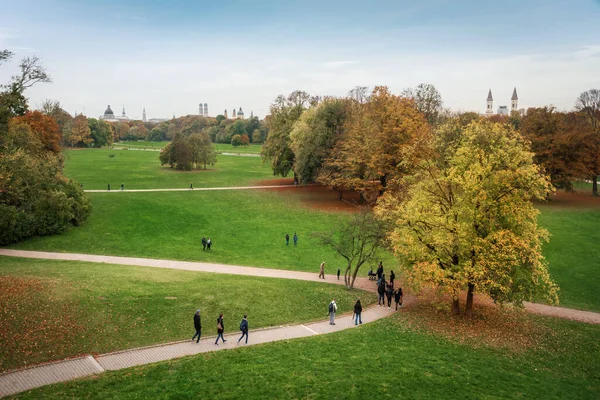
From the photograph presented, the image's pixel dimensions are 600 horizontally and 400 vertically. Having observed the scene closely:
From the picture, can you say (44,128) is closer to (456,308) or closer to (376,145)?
(376,145)

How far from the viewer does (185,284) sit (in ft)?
87.4

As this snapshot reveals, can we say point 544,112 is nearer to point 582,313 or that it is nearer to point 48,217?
point 582,313

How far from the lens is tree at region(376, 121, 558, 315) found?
22.2 m

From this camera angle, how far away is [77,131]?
129 metres

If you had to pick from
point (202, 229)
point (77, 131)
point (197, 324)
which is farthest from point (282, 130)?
point (77, 131)

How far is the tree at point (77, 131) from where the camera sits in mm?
124944

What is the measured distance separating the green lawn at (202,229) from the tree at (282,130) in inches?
409

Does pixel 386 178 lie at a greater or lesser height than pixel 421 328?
greater

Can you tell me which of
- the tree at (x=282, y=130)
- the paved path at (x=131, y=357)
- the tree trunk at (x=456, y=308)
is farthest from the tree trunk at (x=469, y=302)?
the tree at (x=282, y=130)

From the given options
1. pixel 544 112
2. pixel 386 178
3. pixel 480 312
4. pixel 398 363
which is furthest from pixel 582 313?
pixel 544 112

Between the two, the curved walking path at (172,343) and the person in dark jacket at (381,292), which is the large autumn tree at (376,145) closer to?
the curved walking path at (172,343)

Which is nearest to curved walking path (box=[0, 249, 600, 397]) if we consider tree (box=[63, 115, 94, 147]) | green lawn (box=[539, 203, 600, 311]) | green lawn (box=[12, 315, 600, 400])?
green lawn (box=[12, 315, 600, 400])

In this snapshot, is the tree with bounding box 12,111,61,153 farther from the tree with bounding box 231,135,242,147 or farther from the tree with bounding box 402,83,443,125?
the tree with bounding box 231,135,242,147

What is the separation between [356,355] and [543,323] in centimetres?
1281
